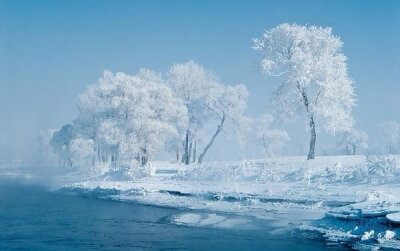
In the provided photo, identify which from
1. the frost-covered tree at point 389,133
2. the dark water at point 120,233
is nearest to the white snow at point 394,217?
the dark water at point 120,233

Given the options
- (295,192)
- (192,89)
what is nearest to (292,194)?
(295,192)

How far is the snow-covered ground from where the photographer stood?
19.0 m

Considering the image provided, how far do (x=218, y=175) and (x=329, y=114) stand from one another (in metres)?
11.5

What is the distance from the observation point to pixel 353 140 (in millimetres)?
118188

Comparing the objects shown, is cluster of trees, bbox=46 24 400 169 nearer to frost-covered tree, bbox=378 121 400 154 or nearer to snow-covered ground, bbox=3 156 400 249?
snow-covered ground, bbox=3 156 400 249

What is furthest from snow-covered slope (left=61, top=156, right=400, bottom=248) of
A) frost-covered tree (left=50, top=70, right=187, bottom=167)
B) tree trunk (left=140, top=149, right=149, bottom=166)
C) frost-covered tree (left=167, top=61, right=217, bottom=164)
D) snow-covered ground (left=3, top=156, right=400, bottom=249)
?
frost-covered tree (left=167, top=61, right=217, bottom=164)

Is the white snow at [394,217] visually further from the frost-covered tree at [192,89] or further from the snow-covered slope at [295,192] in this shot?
the frost-covered tree at [192,89]

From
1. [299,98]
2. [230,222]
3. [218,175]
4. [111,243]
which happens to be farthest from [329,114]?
[111,243]

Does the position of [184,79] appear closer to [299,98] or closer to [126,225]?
[299,98]

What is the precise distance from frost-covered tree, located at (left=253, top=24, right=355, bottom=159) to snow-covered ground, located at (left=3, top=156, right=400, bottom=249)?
4.31m

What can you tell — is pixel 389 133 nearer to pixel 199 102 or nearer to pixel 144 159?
pixel 199 102

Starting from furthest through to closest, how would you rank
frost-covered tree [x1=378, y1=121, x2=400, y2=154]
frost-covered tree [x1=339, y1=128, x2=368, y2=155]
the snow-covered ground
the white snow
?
frost-covered tree [x1=378, y1=121, x2=400, y2=154] < frost-covered tree [x1=339, y1=128, x2=368, y2=155] < the snow-covered ground < the white snow

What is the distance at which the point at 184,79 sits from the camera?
209 feet

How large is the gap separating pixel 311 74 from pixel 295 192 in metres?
15.1
